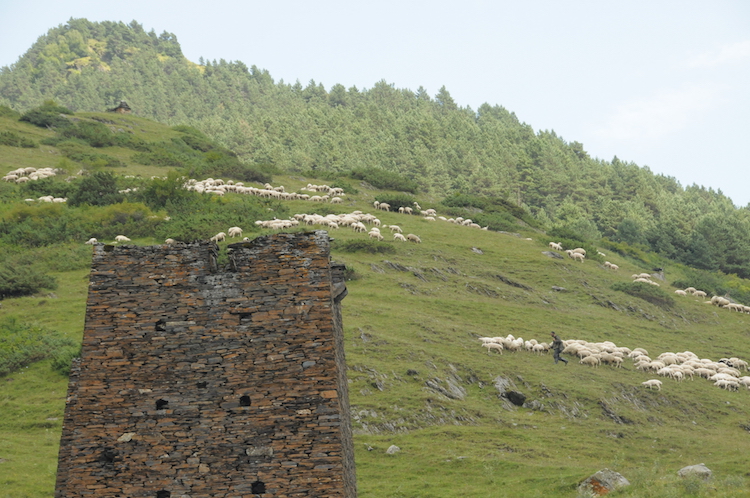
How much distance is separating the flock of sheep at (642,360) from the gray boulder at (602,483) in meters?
16.7

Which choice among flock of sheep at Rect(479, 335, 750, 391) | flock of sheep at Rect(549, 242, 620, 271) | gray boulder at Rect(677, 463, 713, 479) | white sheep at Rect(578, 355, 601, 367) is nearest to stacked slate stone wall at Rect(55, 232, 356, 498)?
gray boulder at Rect(677, 463, 713, 479)

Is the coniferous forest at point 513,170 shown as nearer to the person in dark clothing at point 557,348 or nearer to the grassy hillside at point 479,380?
the grassy hillside at point 479,380

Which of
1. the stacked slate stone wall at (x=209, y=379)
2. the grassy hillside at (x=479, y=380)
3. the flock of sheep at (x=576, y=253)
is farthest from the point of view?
the flock of sheep at (x=576, y=253)

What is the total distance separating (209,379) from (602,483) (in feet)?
41.7

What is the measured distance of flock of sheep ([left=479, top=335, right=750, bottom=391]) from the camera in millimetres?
39688

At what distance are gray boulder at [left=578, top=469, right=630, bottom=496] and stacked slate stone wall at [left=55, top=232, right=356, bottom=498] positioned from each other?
9243mm

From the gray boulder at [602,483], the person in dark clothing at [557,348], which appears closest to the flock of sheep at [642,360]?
the person in dark clothing at [557,348]

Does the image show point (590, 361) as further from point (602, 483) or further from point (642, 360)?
point (602, 483)

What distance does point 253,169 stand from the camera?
80.4 metres

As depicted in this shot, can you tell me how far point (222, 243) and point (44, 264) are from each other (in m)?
11.0

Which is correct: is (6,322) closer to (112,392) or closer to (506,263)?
(112,392)

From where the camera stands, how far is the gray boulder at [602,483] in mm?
21125

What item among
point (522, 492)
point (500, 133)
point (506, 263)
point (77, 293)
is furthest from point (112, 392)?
point (500, 133)

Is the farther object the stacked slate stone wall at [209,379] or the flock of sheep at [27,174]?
the flock of sheep at [27,174]
